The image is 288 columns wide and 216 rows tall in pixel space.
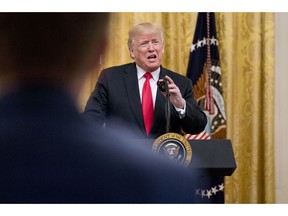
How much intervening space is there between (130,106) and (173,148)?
0.66 m

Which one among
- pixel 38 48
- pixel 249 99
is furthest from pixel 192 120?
pixel 249 99

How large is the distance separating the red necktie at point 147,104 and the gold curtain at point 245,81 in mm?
1502

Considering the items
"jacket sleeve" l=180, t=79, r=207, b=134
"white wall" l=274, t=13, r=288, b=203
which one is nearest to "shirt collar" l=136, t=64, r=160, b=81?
"jacket sleeve" l=180, t=79, r=207, b=134

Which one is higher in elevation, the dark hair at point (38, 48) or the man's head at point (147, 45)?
the man's head at point (147, 45)

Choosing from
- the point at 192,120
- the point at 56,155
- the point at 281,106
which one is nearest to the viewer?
the point at 56,155

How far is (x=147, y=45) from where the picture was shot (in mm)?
2332

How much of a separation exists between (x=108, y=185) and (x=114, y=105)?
139 cm

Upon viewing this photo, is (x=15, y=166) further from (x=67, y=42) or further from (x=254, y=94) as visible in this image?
(x=254, y=94)

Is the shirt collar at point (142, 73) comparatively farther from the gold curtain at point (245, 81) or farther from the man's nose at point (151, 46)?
the gold curtain at point (245, 81)

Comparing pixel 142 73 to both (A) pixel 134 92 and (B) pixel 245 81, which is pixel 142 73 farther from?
(B) pixel 245 81

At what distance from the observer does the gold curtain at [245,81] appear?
383cm

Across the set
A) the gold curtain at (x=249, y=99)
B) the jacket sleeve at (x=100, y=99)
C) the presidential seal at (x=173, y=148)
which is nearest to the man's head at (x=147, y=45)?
the jacket sleeve at (x=100, y=99)

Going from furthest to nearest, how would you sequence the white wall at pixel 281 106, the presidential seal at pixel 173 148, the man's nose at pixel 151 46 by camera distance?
the white wall at pixel 281 106, the man's nose at pixel 151 46, the presidential seal at pixel 173 148

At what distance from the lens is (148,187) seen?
38.0 inches
